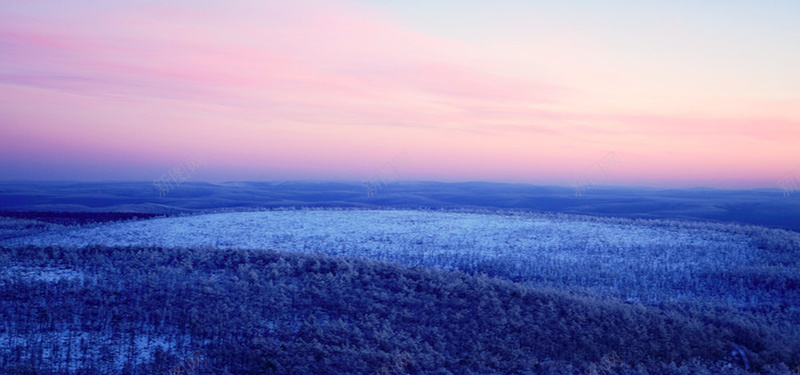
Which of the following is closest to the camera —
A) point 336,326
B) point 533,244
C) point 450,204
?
point 336,326

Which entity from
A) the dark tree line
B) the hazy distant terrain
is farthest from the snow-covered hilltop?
the hazy distant terrain

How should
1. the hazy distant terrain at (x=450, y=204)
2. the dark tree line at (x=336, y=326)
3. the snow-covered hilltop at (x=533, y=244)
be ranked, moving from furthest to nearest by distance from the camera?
the hazy distant terrain at (x=450, y=204)
the snow-covered hilltop at (x=533, y=244)
the dark tree line at (x=336, y=326)

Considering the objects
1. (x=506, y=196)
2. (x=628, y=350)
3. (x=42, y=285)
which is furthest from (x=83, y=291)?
(x=506, y=196)

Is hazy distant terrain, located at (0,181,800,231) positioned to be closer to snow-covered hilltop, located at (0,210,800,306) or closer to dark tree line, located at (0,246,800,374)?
snow-covered hilltop, located at (0,210,800,306)

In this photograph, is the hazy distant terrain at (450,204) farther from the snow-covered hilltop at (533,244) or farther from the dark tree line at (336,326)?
the dark tree line at (336,326)

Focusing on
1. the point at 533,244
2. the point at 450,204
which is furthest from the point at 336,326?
the point at 450,204

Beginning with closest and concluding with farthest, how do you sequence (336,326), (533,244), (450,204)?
1. (336,326)
2. (533,244)
3. (450,204)

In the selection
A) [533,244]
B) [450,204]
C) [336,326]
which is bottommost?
[450,204]

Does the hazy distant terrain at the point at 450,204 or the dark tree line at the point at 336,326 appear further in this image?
the hazy distant terrain at the point at 450,204

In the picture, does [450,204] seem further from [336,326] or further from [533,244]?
[336,326]

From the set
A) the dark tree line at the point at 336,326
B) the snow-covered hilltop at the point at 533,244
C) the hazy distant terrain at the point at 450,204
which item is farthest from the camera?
the hazy distant terrain at the point at 450,204

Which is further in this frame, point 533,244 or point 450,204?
point 450,204

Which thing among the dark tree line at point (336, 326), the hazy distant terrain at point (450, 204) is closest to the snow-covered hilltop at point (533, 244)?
the dark tree line at point (336, 326)
